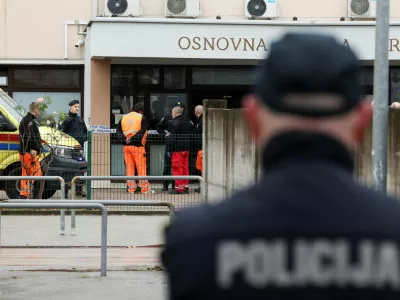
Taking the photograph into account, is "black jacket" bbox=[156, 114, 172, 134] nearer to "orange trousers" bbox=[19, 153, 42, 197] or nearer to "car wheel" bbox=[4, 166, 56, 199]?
"orange trousers" bbox=[19, 153, 42, 197]

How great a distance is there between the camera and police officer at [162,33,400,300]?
6.91 feet

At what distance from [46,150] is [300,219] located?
53.8 feet

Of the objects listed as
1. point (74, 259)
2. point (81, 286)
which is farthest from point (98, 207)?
point (74, 259)

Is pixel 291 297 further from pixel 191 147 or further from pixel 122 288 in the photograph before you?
pixel 191 147

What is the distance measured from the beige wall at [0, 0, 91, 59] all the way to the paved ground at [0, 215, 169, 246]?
7357 millimetres

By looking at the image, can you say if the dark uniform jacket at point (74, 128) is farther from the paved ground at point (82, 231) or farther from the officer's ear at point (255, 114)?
the officer's ear at point (255, 114)

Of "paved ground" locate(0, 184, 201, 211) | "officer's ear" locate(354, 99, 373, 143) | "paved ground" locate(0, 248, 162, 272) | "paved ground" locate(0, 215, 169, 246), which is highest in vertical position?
"officer's ear" locate(354, 99, 373, 143)

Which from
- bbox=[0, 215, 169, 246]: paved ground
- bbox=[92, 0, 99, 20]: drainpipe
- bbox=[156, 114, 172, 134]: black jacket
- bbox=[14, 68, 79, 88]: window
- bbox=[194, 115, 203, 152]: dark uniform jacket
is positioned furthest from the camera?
bbox=[14, 68, 79, 88]: window

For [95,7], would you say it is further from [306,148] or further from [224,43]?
[306,148]

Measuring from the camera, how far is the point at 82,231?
14492mm

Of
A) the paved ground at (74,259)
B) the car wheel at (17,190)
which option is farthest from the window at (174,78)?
the paved ground at (74,259)

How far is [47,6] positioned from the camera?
22812 millimetres

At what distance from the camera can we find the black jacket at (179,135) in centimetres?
1928

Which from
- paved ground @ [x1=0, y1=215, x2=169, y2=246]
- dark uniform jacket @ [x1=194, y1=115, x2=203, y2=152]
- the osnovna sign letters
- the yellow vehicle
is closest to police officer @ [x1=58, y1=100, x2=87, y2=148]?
the yellow vehicle
